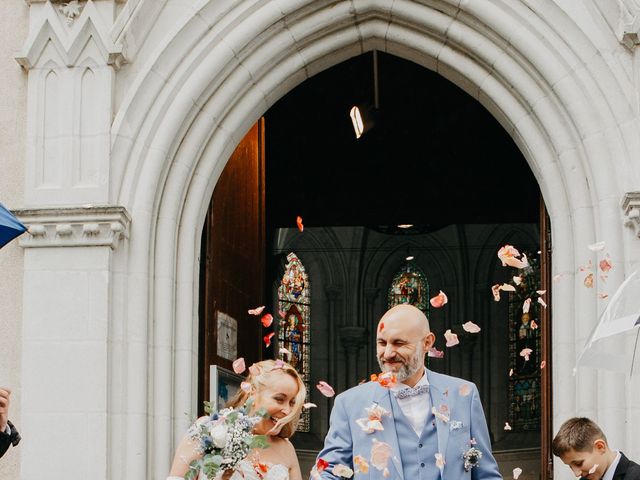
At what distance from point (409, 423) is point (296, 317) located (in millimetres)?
18207

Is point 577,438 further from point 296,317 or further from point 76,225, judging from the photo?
point 296,317

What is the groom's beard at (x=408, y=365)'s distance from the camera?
6406mm

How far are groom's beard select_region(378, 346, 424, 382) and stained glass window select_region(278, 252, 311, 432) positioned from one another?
57.9 ft

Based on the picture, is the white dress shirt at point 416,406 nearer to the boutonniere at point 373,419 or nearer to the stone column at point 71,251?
the boutonniere at point 373,419

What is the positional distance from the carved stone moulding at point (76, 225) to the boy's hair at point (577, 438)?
12.3 ft

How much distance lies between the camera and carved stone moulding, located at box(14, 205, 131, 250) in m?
9.86

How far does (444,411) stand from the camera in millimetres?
6434

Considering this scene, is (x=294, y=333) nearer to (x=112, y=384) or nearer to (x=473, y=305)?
(x=473, y=305)

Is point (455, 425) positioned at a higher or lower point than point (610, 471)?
higher

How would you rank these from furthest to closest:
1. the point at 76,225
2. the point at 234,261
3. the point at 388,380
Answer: the point at 234,261 → the point at 76,225 → the point at 388,380

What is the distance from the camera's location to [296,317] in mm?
24656

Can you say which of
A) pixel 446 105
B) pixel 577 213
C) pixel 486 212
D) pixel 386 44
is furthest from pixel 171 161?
pixel 486 212

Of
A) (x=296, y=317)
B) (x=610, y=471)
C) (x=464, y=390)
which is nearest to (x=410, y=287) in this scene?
(x=296, y=317)

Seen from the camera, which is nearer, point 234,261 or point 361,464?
point 361,464
